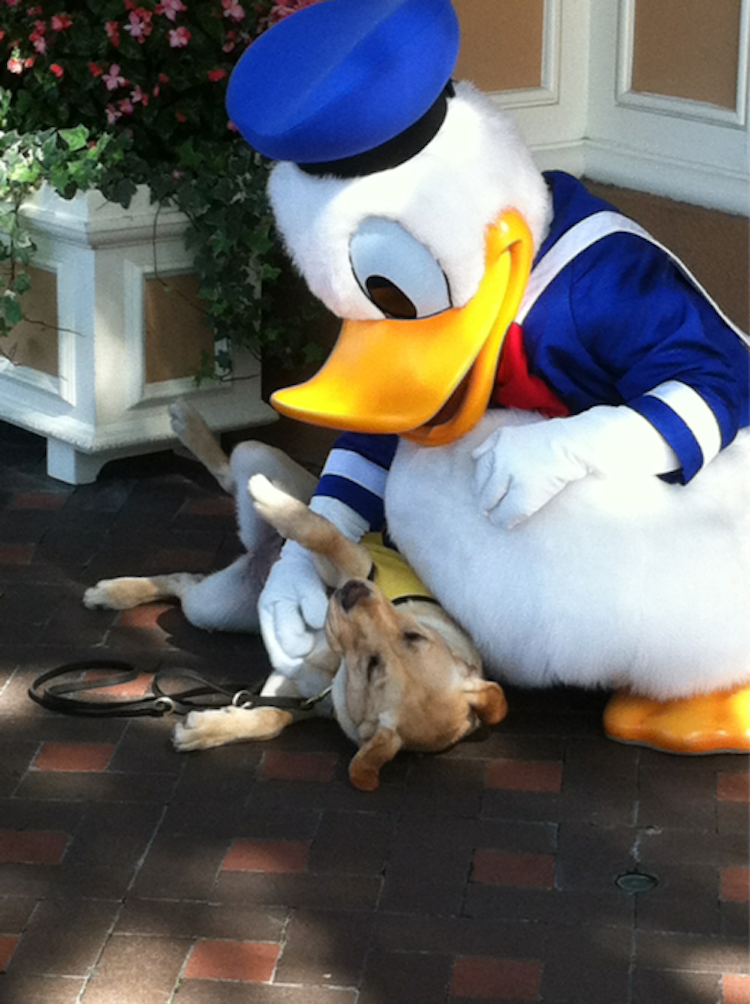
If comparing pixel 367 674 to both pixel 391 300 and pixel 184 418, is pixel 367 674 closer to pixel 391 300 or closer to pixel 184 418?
pixel 391 300

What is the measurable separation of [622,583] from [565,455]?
307mm

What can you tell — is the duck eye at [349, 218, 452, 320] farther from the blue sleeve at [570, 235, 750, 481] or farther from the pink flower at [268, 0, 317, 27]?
the pink flower at [268, 0, 317, 27]

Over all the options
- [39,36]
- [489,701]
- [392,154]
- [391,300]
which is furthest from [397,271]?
[39,36]

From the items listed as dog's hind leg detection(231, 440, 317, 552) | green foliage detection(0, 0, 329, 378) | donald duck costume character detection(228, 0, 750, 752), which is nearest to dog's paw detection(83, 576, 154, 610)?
dog's hind leg detection(231, 440, 317, 552)

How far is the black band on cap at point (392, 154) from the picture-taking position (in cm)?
346

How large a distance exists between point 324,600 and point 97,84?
202 centimetres

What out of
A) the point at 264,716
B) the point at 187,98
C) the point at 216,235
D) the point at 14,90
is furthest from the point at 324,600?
the point at 14,90

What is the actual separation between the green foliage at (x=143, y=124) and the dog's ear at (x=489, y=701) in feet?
6.29

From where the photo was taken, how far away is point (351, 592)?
3619 mm

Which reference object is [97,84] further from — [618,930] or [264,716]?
[618,930]

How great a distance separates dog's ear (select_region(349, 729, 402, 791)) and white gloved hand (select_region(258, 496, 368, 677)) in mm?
342

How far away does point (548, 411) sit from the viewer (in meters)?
3.82

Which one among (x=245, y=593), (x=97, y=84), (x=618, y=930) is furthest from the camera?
(x=97, y=84)

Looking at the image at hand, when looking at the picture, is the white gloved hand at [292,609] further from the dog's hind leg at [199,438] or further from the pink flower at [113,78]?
the pink flower at [113,78]
